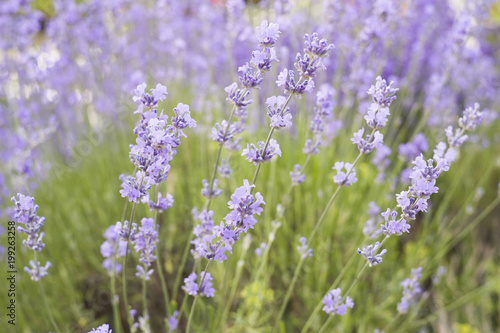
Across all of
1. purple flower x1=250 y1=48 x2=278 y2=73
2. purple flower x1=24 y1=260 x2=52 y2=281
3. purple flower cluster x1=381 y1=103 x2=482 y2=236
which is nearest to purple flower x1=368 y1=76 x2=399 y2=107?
purple flower cluster x1=381 y1=103 x2=482 y2=236

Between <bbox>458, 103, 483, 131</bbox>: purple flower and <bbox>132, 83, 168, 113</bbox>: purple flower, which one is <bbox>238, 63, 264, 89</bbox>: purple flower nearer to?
<bbox>132, 83, 168, 113</bbox>: purple flower

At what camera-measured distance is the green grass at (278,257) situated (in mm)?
2324

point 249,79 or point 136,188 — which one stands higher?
point 249,79

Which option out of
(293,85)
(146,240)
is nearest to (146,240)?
(146,240)

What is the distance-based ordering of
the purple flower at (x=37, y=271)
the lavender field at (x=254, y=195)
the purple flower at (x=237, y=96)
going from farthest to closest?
the lavender field at (x=254, y=195), the purple flower at (x=37, y=271), the purple flower at (x=237, y=96)

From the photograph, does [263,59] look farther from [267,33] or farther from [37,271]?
[37,271]

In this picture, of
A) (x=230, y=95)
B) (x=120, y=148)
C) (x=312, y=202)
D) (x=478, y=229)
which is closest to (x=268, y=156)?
(x=230, y=95)

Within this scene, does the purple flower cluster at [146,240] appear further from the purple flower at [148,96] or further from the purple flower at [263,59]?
the purple flower at [263,59]

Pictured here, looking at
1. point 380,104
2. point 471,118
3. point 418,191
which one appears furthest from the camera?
point 471,118

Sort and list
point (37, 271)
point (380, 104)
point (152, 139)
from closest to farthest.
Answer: point (152, 139)
point (380, 104)
point (37, 271)

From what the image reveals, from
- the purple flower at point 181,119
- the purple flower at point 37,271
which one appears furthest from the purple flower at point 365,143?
the purple flower at point 37,271

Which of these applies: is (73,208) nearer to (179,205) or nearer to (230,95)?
(179,205)

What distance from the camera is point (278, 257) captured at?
2.47 metres

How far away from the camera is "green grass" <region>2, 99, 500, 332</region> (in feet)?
7.63
